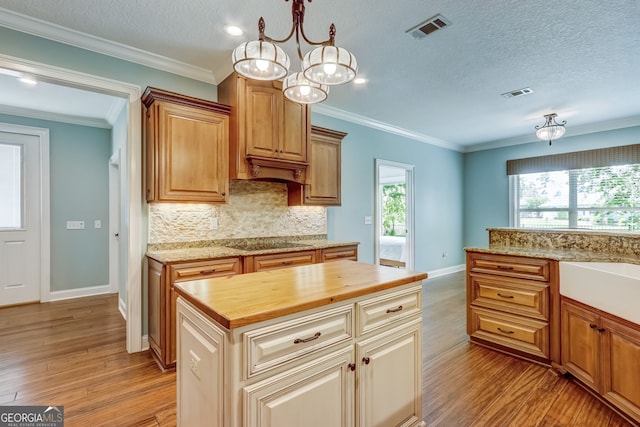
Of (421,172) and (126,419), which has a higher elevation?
(421,172)

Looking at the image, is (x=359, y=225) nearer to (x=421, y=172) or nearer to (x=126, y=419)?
(x=421, y=172)

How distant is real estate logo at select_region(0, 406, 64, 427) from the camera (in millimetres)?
1889

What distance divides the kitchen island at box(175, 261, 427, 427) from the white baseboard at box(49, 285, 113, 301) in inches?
166

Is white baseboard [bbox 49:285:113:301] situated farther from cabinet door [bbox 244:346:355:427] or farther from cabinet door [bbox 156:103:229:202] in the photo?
cabinet door [bbox 244:346:355:427]

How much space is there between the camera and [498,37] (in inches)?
101

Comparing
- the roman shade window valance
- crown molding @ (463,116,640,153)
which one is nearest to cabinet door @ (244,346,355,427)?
the roman shade window valance

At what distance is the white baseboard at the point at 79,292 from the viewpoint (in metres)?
4.40

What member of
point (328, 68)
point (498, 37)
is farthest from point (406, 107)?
point (328, 68)

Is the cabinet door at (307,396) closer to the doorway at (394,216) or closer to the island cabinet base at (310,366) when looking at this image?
the island cabinet base at (310,366)

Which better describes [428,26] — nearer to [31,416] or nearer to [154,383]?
[154,383]

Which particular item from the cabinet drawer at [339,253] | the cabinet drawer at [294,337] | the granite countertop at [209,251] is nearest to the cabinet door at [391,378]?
the cabinet drawer at [294,337]

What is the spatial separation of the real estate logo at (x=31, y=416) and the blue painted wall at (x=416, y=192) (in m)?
3.21

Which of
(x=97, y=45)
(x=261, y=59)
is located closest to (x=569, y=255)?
(x=261, y=59)

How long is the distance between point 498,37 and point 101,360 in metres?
4.43
